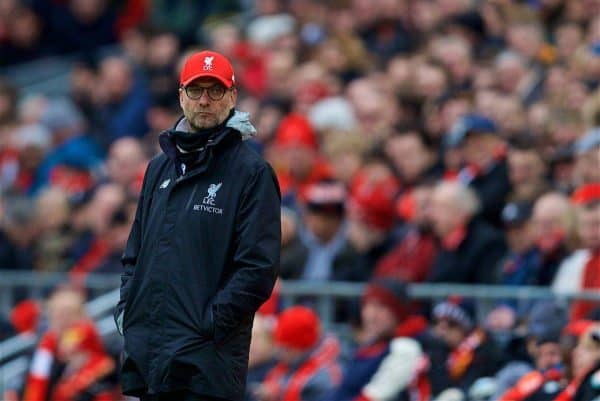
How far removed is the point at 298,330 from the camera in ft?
34.6

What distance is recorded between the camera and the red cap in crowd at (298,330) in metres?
10.5

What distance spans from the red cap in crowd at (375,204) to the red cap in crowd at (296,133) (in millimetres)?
1114

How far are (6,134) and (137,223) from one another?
9.67 m

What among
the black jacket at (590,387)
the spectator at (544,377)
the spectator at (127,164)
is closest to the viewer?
the black jacket at (590,387)

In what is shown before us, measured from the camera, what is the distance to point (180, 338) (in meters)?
6.57

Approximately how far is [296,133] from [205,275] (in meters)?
7.13

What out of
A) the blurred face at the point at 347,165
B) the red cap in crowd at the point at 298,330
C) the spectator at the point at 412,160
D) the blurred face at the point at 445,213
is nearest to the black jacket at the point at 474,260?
the blurred face at the point at 445,213

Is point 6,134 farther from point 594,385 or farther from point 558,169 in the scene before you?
point 594,385

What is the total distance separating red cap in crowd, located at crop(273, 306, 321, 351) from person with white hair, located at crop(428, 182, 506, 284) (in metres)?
1.06

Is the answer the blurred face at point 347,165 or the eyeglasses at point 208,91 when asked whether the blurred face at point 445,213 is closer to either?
the blurred face at point 347,165

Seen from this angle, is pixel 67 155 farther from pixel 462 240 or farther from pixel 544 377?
pixel 544 377

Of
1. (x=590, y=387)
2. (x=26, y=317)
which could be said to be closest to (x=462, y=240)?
(x=590, y=387)

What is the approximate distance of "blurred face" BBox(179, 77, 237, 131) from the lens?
6711 mm

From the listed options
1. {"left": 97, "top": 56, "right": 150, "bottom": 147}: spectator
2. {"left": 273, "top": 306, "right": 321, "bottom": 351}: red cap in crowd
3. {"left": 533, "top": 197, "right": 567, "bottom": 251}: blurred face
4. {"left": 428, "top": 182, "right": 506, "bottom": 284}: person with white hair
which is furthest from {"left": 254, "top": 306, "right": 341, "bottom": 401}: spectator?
{"left": 97, "top": 56, "right": 150, "bottom": 147}: spectator
